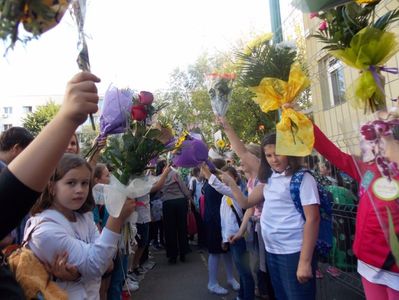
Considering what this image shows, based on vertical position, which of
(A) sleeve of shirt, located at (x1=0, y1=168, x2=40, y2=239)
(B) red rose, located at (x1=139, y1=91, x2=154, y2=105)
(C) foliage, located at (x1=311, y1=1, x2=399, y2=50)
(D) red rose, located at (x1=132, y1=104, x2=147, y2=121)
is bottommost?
(A) sleeve of shirt, located at (x1=0, y1=168, x2=40, y2=239)

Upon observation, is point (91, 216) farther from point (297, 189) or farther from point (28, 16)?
point (28, 16)

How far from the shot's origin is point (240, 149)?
3.54m

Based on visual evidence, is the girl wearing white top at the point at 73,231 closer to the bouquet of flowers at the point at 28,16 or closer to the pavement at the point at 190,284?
the bouquet of flowers at the point at 28,16

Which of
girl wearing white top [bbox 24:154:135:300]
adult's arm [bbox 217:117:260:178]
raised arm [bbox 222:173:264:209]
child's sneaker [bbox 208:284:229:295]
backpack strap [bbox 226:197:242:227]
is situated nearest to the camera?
girl wearing white top [bbox 24:154:135:300]

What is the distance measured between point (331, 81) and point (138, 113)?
145cm

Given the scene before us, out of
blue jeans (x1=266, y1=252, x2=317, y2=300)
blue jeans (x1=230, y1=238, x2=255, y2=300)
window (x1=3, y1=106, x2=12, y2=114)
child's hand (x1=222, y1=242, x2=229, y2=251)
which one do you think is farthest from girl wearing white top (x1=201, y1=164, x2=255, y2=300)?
window (x1=3, y1=106, x2=12, y2=114)

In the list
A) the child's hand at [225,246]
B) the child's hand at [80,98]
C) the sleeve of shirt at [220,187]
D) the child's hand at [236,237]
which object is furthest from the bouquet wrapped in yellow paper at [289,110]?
the child's hand at [225,246]

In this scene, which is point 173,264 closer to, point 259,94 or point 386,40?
point 259,94

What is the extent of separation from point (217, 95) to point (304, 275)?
1679mm

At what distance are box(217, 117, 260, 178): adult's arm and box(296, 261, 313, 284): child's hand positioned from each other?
1.29 m

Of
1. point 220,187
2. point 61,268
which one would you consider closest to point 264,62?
point 61,268

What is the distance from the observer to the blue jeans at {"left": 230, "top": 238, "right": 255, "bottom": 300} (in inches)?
163

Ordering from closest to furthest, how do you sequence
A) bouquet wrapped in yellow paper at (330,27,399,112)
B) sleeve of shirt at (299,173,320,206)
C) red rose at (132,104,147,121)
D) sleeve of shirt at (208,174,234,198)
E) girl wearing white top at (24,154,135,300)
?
bouquet wrapped in yellow paper at (330,27,399,112) → girl wearing white top at (24,154,135,300) → red rose at (132,104,147,121) → sleeve of shirt at (299,173,320,206) → sleeve of shirt at (208,174,234,198)

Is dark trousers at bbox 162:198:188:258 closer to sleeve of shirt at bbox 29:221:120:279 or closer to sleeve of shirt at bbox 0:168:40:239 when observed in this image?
sleeve of shirt at bbox 29:221:120:279
